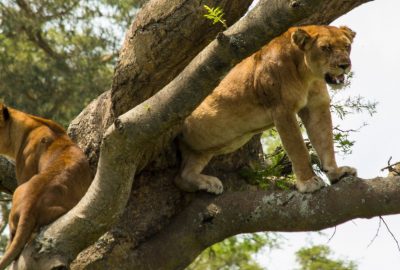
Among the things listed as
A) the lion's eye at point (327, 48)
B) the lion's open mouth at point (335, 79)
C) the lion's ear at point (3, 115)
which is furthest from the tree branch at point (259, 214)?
the lion's ear at point (3, 115)

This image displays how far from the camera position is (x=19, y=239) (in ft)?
21.2

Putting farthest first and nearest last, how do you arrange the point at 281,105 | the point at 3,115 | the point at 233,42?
the point at 3,115 → the point at 281,105 → the point at 233,42

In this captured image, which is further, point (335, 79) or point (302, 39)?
point (302, 39)

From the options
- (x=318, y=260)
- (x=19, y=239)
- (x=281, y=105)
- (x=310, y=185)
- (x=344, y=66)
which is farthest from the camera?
(x=318, y=260)

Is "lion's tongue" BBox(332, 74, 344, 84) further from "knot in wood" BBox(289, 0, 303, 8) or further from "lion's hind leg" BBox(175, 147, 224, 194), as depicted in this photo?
"knot in wood" BBox(289, 0, 303, 8)

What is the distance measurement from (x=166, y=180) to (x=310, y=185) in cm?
130

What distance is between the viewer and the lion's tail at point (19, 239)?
6.43 metres

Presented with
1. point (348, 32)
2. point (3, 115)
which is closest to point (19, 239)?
point (3, 115)

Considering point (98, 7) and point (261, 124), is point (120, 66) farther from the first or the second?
point (98, 7)

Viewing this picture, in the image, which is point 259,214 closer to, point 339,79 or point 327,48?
point 339,79

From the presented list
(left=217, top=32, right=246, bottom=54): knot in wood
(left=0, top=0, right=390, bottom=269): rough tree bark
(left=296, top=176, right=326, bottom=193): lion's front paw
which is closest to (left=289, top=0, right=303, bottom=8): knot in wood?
(left=0, top=0, right=390, bottom=269): rough tree bark

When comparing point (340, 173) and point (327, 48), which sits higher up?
point (327, 48)

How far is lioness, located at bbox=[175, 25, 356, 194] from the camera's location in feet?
25.2

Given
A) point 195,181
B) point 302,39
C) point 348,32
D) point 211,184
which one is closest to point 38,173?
point 195,181
